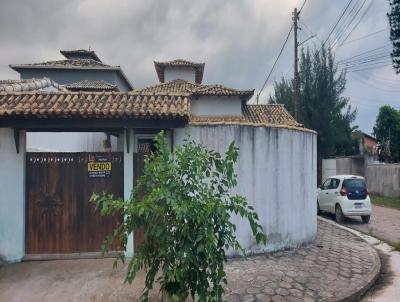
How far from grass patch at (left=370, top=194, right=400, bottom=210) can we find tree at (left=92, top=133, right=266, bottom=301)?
1570 cm

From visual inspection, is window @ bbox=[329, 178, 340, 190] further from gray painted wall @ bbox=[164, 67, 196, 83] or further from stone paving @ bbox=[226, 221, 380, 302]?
gray painted wall @ bbox=[164, 67, 196, 83]

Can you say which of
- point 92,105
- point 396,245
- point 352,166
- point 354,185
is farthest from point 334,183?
point 352,166

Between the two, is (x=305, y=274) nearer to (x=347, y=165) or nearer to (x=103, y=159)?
(x=103, y=159)

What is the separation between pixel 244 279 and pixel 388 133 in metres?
32.1

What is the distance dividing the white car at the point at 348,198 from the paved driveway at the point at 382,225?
15.3 inches

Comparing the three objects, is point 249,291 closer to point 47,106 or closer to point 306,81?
point 47,106

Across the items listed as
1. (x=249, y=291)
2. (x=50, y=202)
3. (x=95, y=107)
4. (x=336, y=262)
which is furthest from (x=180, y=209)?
(x=336, y=262)

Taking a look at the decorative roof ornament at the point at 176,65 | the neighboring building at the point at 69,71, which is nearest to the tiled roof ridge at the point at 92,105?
the decorative roof ornament at the point at 176,65

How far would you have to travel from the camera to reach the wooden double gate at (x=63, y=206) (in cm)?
691

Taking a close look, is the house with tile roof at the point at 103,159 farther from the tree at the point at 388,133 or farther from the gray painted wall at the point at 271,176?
the tree at the point at 388,133

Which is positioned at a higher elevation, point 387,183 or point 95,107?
point 95,107

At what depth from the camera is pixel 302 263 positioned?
7.02 metres

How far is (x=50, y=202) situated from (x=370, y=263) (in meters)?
6.69

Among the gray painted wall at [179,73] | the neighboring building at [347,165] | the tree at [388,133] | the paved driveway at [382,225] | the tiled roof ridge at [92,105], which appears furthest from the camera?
the tree at [388,133]
